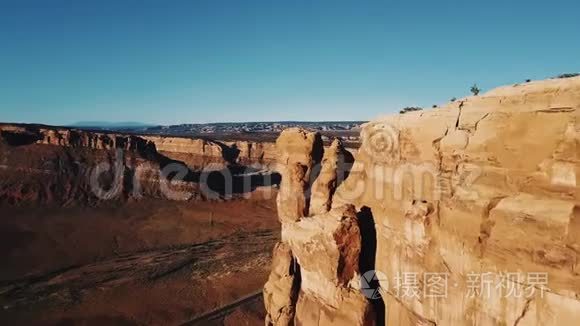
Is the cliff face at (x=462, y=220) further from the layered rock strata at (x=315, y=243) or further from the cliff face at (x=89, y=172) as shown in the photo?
the cliff face at (x=89, y=172)

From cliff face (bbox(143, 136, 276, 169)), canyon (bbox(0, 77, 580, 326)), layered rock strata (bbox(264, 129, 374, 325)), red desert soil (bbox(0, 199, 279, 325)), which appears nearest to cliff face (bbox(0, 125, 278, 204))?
red desert soil (bbox(0, 199, 279, 325))

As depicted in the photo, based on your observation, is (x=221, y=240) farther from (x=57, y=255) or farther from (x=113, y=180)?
(x=113, y=180)

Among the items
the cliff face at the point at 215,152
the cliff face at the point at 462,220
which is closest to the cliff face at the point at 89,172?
the cliff face at the point at 215,152

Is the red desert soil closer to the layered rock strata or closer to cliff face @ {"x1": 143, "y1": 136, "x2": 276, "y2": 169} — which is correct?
the layered rock strata

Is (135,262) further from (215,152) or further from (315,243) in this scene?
(215,152)

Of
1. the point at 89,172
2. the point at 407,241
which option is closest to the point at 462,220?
the point at 407,241
